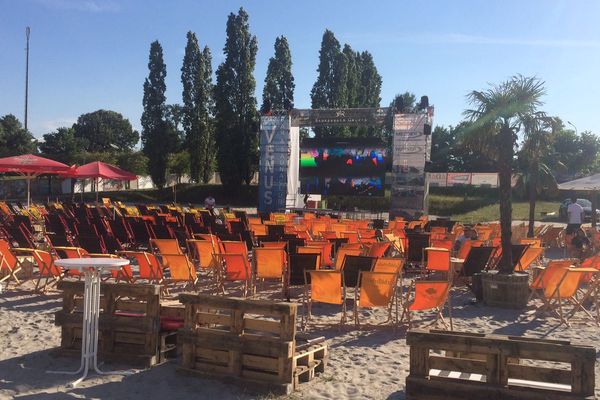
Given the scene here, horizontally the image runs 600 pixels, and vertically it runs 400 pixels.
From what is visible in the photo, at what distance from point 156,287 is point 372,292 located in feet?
7.63

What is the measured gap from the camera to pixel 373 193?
986 inches

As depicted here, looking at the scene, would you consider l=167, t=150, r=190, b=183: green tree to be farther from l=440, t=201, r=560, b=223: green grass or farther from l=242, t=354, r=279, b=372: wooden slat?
l=242, t=354, r=279, b=372: wooden slat

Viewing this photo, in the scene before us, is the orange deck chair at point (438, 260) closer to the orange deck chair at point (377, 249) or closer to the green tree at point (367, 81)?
the orange deck chair at point (377, 249)

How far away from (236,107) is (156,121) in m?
6.34

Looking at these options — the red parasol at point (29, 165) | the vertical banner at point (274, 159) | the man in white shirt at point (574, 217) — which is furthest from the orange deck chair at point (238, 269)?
the vertical banner at point (274, 159)

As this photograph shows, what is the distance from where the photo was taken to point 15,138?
2371 inches

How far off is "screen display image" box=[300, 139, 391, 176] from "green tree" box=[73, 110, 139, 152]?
55.5 meters

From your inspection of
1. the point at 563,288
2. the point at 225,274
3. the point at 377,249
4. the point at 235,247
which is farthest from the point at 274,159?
the point at 563,288

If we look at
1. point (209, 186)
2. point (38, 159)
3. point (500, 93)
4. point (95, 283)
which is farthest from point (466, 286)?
point (209, 186)

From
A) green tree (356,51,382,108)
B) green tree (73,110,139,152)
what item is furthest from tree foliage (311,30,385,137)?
green tree (73,110,139,152)

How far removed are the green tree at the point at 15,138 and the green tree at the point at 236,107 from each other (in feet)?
94.3

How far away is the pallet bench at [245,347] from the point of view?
13.4 feet

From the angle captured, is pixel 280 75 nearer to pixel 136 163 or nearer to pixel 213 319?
pixel 136 163

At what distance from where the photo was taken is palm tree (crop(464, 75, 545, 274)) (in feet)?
25.4
